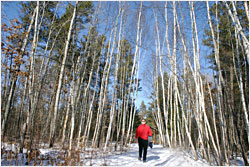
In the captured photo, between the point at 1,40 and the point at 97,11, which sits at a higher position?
the point at 97,11

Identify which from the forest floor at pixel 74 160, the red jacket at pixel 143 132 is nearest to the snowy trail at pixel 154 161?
the forest floor at pixel 74 160

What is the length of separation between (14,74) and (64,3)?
2736mm

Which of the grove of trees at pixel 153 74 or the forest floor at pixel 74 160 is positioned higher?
the grove of trees at pixel 153 74

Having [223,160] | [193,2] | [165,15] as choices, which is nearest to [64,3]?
[165,15]

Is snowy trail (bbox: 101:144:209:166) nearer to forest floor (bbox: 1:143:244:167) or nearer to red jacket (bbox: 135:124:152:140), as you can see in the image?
forest floor (bbox: 1:143:244:167)

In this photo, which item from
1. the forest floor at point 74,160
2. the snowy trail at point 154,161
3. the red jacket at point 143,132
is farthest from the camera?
the red jacket at point 143,132

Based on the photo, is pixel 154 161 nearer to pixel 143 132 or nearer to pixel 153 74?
pixel 143 132

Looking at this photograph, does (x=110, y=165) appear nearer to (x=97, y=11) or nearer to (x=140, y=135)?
(x=140, y=135)

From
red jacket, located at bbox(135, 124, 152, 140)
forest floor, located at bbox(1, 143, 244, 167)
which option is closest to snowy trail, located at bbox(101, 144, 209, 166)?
forest floor, located at bbox(1, 143, 244, 167)

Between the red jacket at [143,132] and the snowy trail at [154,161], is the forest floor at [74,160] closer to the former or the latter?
the snowy trail at [154,161]

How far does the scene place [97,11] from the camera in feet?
21.1

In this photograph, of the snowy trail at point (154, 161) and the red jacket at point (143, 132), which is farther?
the red jacket at point (143, 132)

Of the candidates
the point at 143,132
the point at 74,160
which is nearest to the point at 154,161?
the point at 143,132

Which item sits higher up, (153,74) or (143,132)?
(153,74)
